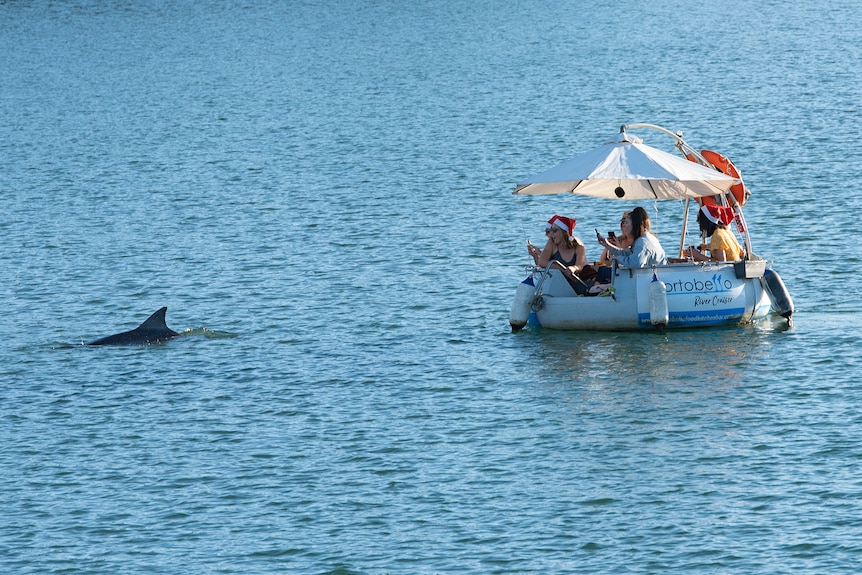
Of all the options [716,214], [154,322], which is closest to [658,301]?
[716,214]

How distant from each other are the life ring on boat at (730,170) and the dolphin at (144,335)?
8046 millimetres

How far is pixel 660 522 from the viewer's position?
12984mm

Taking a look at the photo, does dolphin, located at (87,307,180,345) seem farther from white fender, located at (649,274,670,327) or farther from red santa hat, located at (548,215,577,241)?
white fender, located at (649,274,670,327)

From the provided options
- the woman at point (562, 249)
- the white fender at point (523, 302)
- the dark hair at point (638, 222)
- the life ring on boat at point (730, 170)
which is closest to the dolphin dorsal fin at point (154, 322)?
the white fender at point (523, 302)

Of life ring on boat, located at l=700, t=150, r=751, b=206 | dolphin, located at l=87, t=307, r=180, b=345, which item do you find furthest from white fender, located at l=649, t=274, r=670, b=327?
dolphin, located at l=87, t=307, r=180, b=345

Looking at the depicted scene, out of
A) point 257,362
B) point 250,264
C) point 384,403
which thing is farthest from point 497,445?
point 250,264

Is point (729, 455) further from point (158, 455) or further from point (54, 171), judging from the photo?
point (54, 171)

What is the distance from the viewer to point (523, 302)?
19.6 meters

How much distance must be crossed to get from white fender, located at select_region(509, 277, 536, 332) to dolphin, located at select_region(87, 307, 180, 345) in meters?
4.95

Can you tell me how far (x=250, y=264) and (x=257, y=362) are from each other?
6.95 metres

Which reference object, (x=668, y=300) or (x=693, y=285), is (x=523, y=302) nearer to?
(x=668, y=300)

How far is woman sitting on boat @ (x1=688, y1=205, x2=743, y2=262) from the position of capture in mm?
19203

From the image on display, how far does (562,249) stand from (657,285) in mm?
1810

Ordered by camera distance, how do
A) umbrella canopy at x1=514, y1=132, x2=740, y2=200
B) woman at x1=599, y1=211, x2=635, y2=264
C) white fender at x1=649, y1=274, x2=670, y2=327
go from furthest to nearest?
Result: woman at x1=599, y1=211, x2=635, y2=264 < umbrella canopy at x1=514, y1=132, x2=740, y2=200 < white fender at x1=649, y1=274, x2=670, y2=327
